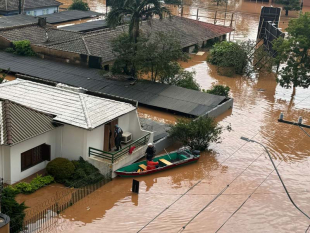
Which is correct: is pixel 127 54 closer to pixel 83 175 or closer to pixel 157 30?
pixel 83 175

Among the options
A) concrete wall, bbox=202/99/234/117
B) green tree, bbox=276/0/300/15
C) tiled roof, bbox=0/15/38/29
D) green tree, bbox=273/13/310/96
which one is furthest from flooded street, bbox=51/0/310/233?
green tree, bbox=276/0/300/15

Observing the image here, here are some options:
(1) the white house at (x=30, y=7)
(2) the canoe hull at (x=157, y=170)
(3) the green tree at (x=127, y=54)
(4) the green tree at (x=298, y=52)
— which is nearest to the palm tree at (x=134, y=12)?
(3) the green tree at (x=127, y=54)

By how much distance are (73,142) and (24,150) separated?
239 centimetres

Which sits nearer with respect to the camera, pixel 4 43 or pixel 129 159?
pixel 129 159

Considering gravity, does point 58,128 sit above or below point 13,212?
above

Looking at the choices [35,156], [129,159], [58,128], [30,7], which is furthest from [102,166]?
[30,7]

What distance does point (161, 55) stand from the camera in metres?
33.8

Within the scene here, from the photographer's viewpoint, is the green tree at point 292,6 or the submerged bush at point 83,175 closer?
the submerged bush at point 83,175

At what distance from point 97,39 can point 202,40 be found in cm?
1499

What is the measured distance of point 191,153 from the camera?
25.3 meters

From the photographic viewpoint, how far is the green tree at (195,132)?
83.1 feet

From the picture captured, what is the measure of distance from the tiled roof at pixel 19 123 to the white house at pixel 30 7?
40.8 metres

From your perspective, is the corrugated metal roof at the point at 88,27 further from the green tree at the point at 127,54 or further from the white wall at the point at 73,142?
the white wall at the point at 73,142

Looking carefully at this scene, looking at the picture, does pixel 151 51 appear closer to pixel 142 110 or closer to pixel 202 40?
pixel 142 110
